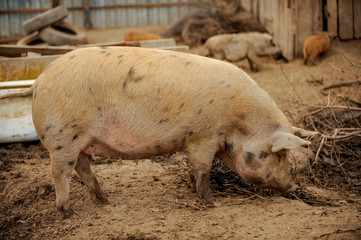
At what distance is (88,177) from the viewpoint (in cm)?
434

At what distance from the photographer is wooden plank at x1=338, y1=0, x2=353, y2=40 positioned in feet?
30.7

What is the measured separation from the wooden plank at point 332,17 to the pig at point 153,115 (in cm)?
622

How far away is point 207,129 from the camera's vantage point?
4.01 m

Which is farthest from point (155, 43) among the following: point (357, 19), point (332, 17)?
point (357, 19)

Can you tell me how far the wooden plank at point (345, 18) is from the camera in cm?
936

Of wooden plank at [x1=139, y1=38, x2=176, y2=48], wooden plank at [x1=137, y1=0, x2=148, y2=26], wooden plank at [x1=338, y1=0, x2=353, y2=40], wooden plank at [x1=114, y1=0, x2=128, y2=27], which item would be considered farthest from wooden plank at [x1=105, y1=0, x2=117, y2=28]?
wooden plank at [x1=338, y1=0, x2=353, y2=40]

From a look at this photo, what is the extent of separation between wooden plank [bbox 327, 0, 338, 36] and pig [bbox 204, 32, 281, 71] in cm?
136

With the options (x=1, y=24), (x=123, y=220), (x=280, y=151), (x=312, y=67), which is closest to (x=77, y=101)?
(x=123, y=220)

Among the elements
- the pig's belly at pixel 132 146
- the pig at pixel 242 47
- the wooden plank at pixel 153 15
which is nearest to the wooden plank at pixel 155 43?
the pig at pixel 242 47

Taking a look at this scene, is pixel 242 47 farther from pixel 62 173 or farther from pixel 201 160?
pixel 62 173

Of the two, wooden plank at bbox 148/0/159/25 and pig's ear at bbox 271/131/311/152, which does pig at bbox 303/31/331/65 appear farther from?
wooden plank at bbox 148/0/159/25

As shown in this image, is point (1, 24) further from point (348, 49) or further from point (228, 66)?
point (228, 66)

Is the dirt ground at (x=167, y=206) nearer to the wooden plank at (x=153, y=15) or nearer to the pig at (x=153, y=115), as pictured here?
the pig at (x=153, y=115)

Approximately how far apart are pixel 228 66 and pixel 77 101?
4.50 ft
